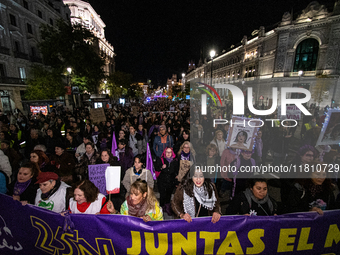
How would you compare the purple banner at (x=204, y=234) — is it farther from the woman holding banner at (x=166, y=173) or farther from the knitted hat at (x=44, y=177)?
the woman holding banner at (x=166, y=173)

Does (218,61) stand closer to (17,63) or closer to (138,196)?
(17,63)

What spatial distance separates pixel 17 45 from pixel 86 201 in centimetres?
3377

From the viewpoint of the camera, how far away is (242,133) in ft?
14.2

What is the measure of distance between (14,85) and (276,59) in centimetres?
4619

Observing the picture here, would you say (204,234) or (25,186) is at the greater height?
(25,186)

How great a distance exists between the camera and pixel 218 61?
6488cm

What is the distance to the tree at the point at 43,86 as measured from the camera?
22.7 metres

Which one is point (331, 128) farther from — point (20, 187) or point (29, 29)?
point (29, 29)

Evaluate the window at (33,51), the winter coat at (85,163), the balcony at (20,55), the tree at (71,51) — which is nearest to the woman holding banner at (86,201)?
the winter coat at (85,163)

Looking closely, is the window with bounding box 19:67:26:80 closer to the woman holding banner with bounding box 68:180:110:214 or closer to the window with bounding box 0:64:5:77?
the window with bounding box 0:64:5:77

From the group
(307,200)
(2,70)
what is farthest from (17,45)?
(307,200)

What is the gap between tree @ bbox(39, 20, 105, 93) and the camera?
2411 centimetres

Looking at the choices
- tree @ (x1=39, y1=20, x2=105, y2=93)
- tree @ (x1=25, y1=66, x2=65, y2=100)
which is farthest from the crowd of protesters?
tree @ (x1=39, y1=20, x2=105, y2=93)

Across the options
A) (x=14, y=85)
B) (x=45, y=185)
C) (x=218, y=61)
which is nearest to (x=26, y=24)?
(x=14, y=85)
